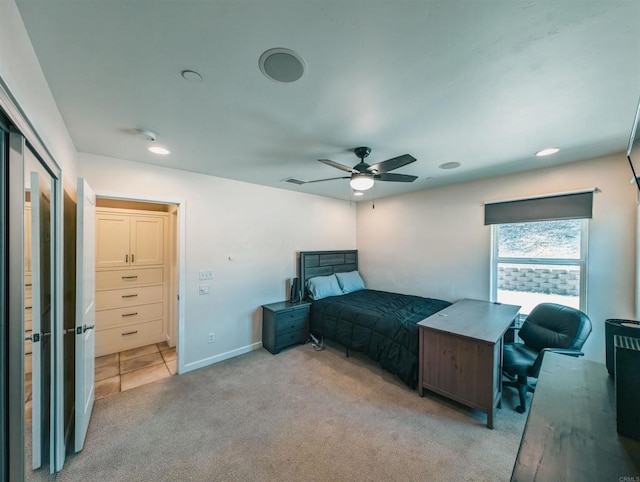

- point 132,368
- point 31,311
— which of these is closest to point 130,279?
point 132,368

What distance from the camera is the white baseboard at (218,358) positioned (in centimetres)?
307

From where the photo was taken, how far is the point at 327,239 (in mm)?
4730

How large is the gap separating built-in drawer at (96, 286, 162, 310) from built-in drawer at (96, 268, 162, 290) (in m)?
0.08

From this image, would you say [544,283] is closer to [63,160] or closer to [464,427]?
[464,427]

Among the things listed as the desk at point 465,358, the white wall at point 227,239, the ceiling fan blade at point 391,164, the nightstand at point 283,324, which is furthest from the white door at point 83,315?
the desk at point 465,358

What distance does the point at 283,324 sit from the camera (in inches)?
140

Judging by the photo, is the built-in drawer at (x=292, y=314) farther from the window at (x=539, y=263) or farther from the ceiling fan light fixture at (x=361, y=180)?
the window at (x=539, y=263)

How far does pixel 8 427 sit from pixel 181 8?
6.06ft

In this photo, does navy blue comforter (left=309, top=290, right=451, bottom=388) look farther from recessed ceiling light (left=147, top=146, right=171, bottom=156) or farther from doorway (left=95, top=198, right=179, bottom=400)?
recessed ceiling light (left=147, top=146, right=171, bottom=156)

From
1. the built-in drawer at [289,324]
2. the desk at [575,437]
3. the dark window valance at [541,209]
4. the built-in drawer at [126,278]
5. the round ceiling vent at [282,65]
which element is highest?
the round ceiling vent at [282,65]

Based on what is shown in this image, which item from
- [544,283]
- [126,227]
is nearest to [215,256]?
[126,227]

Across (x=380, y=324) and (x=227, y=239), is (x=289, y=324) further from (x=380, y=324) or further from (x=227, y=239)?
(x=227, y=239)

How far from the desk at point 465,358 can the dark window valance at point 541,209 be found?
129cm

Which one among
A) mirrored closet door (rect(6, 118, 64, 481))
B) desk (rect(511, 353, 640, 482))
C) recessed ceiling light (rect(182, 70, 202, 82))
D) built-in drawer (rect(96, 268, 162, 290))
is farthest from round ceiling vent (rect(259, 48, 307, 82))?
built-in drawer (rect(96, 268, 162, 290))
